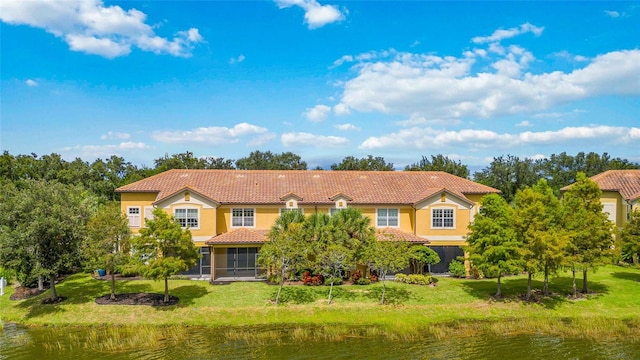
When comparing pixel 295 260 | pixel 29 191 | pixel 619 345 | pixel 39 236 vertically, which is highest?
pixel 29 191

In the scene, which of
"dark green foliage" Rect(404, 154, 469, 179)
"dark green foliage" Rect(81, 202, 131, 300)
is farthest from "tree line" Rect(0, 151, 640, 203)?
"dark green foliage" Rect(81, 202, 131, 300)

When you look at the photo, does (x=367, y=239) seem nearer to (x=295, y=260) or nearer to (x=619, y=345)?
(x=295, y=260)

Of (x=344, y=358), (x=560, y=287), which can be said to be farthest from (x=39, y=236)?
(x=560, y=287)

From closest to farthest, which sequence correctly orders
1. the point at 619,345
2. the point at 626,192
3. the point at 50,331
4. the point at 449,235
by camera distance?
the point at 619,345 < the point at 50,331 < the point at 449,235 < the point at 626,192

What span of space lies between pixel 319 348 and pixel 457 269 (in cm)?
1741

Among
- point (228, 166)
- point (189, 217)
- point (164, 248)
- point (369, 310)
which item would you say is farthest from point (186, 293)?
point (228, 166)

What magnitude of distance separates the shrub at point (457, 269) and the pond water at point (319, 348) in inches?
465

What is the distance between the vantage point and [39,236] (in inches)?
1045

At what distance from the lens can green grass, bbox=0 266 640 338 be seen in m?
25.0

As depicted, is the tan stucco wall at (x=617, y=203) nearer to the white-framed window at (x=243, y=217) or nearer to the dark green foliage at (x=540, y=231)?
the dark green foliage at (x=540, y=231)

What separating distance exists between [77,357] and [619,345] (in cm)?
2584

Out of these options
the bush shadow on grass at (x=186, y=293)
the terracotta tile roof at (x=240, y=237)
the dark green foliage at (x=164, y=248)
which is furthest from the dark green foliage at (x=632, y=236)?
the dark green foliage at (x=164, y=248)

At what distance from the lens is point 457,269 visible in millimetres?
35188

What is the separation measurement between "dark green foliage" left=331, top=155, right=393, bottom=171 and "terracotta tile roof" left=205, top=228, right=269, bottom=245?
5454 centimetres
